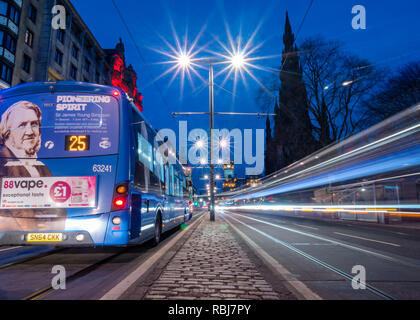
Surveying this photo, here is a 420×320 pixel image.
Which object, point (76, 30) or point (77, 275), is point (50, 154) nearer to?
point (77, 275)

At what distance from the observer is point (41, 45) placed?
29812 mm

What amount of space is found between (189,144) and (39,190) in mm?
23506

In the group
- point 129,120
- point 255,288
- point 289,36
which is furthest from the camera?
point 289,36

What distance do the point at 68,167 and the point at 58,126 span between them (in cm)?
86

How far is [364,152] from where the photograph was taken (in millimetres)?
22047

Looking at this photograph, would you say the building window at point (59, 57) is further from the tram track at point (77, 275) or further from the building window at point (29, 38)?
the tram track at point (77, 275)

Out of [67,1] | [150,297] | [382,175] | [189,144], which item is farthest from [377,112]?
[67,1]

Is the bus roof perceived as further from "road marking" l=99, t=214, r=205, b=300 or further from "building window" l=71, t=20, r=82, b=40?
"building window" l=71, t=20, r=82, b=40

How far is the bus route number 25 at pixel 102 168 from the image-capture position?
5.62 m

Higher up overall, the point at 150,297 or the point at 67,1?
the point at 67,1

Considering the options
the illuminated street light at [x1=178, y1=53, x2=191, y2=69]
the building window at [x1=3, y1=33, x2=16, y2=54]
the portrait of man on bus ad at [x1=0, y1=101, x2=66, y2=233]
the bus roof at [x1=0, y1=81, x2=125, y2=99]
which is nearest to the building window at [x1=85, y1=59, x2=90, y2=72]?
the building window at [x1=3, y1=33, x2=16, y2=54]
